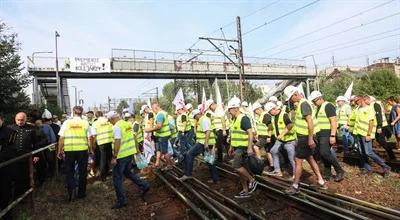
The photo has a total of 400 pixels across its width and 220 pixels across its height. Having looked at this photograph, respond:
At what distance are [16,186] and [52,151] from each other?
383cm

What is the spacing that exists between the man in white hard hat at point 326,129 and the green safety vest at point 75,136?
17.0 feet

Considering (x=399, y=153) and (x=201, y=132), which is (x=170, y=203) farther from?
(x=399, y=153)

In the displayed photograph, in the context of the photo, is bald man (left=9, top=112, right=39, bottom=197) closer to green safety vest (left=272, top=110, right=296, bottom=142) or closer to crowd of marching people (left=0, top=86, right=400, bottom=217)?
crowd of marching people (left=0, top=86, right=400, bottom=217)

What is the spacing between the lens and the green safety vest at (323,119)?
8.47 meters

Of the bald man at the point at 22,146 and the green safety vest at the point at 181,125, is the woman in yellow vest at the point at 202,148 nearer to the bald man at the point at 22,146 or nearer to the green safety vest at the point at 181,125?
the green safety vest at the point at 181,125

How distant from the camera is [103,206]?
812 centimetres

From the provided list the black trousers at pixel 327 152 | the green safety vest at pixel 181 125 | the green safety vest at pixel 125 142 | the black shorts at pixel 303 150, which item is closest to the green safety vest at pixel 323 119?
the black trousers at pixel 327 152

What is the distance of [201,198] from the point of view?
A: 7410 mm

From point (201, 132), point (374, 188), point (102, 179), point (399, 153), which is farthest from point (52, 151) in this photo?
point (399, 153)

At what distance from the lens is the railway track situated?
18.6ft

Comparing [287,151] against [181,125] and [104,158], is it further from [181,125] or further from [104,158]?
[104,158]

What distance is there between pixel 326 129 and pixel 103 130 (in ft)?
20.0

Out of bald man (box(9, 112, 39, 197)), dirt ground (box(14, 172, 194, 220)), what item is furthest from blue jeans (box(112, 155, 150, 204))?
bald man (box(9, 112, 39, 197))

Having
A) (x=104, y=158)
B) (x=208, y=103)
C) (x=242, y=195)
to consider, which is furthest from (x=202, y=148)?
(x=104, y=158)
